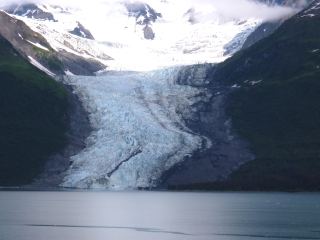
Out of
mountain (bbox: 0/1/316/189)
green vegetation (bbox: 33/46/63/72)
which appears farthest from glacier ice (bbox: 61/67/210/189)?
green vegetation (bbox: 33/46/63/72)

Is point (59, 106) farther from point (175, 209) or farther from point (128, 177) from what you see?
point (175, 209)

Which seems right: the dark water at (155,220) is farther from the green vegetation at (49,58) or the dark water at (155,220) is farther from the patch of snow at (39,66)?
the green vegetation at (49,58)

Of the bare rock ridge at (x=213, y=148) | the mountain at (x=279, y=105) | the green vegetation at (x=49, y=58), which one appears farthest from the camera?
the green vegetation at (x=49, y=58)

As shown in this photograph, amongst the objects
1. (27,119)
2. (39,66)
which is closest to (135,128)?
(27,119)

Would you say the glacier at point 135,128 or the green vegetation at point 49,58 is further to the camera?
the green vegetation at point 49,58

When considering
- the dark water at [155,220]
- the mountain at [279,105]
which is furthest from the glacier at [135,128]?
the dark water at [155,220]

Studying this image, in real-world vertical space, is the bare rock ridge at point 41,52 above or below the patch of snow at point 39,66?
above

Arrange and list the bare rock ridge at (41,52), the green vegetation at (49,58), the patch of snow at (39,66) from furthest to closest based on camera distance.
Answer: the bare rock ridge at (41,52) → the green vegetation at (49,58) → the patch of snow at (39,66)

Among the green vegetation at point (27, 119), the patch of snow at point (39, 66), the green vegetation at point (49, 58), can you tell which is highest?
the green vegetation at point (49, 58)
